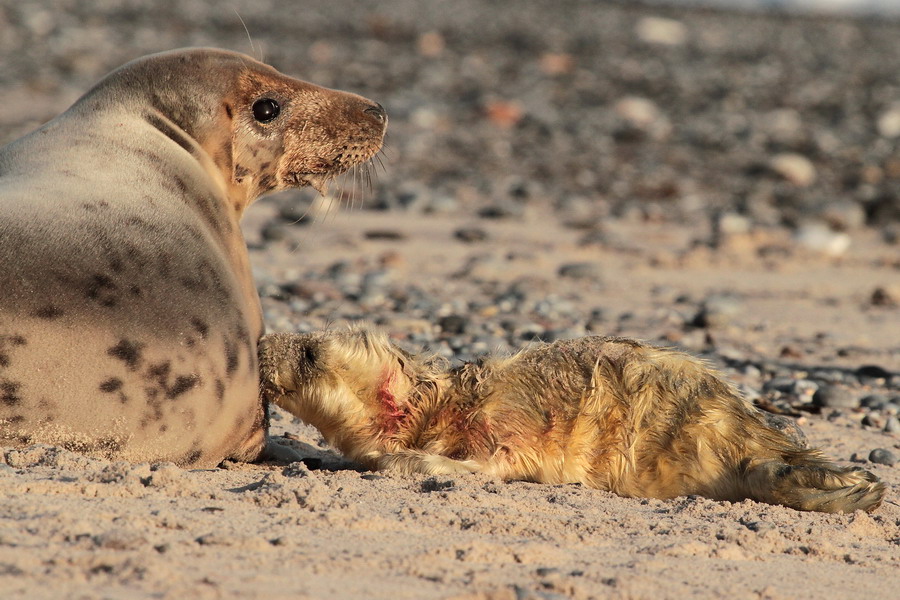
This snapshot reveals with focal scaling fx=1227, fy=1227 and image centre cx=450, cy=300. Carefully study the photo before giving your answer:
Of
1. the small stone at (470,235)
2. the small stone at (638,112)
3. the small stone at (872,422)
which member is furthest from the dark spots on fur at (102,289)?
the small stone at (638,112)

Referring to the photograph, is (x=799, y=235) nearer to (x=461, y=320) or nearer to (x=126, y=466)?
(x=461, y=320)

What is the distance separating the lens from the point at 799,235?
32.0ft

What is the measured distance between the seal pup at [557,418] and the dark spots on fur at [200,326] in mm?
338

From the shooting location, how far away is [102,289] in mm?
3434

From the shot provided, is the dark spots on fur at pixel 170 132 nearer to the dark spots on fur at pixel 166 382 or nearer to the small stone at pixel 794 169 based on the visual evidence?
the dark spots on fur at pixel 166 382

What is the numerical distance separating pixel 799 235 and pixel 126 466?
7.48m

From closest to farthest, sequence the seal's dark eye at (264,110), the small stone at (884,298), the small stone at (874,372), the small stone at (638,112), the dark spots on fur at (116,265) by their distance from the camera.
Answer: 1. the dark spots on fur at (116,265)
2. the seal's dark eye at (264,110)
3. the small stone at (874,372)
4. the small stone at (884,298)
5. the small stone at (638,112)

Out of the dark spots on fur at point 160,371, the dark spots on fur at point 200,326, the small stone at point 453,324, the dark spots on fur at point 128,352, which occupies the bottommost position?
the small stone at point 453,324

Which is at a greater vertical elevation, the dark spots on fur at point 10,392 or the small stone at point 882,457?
the dark spots on fur at point 10,392

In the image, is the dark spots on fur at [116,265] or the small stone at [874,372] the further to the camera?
the small stone at [874,372]

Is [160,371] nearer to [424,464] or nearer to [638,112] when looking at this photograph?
[424,464]

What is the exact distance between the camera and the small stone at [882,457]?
177 inches

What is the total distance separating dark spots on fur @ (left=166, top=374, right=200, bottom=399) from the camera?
345cm

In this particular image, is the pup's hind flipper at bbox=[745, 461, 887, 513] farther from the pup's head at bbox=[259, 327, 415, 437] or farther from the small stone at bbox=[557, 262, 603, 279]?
the small stone at bbox=[557, 262, 603, 279]
